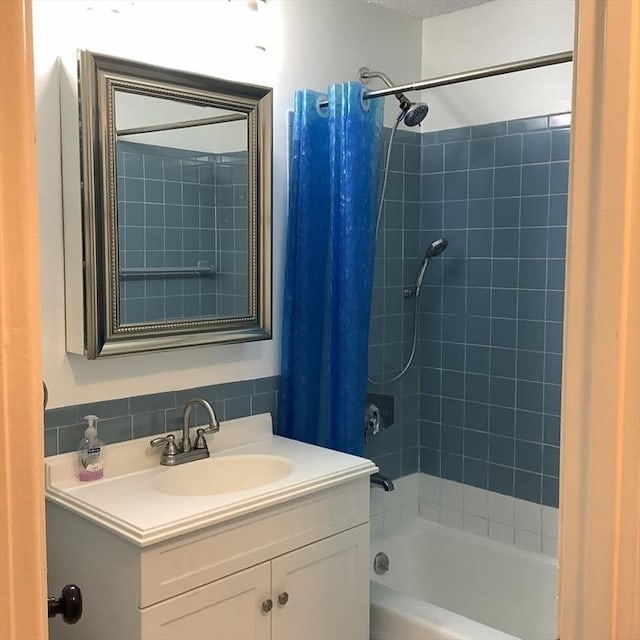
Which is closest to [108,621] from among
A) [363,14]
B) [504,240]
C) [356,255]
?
[356,255]

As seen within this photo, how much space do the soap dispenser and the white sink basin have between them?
8.3 inches

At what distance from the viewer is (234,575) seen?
1.85 meters

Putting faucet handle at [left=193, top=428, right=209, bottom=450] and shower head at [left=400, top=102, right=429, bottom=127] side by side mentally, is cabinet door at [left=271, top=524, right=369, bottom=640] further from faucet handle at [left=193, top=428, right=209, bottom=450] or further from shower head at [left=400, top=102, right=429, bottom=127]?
shower head at [left=400, top=102, right=429, bottom=127]

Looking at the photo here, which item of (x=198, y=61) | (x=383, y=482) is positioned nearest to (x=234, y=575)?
(x=383, y=482)

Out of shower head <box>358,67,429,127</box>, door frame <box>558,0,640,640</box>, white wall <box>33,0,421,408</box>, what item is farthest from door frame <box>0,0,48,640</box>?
shower head <box>358,67,429,127</box>

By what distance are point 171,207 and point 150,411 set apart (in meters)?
0.60

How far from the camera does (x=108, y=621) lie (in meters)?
1.77

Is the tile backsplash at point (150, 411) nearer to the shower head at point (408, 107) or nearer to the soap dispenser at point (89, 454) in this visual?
the soap dispenser at point (89, 454)

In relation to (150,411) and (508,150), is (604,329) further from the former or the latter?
(508,150)

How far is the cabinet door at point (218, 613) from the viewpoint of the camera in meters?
1.71

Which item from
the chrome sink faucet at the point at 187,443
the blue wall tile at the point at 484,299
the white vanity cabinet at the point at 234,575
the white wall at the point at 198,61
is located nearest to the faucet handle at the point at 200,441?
the chrome sink faucet at the point at 187,443

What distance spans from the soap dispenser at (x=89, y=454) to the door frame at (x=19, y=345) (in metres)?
1.43

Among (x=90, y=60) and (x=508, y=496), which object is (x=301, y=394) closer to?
(x=508, y=496)

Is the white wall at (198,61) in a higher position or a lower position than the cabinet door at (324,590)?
higher
